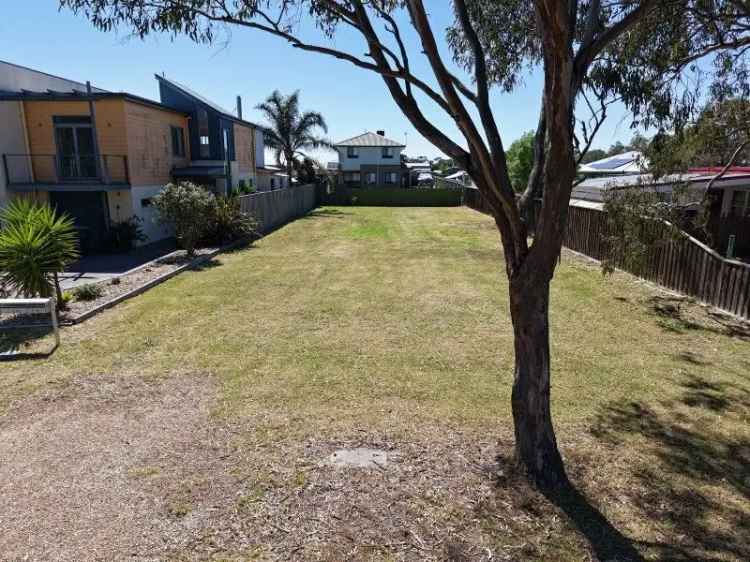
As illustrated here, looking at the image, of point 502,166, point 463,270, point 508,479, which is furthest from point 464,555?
point 463,270

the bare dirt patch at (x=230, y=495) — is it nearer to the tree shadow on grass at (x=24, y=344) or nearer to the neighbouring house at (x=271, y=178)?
the tree shadow on grass at (x=24, y=344)

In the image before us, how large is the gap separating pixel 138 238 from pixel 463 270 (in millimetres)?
11733

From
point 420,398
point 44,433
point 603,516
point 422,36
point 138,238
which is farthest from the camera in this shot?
point 138,238

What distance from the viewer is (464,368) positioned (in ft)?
24.1

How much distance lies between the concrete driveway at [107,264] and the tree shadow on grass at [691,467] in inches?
481

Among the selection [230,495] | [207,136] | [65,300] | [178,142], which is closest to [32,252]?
[65,300]

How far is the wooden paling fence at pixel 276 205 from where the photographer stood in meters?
22.0

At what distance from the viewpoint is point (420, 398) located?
631 cm

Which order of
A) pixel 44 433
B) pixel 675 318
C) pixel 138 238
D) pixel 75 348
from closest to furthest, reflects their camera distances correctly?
pixel 44 433 → pixel 75 348 → pixel 675 318 → pixel 138 238

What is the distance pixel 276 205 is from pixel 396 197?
17329 millimetres

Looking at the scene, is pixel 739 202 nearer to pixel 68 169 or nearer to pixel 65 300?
pixel 65 300

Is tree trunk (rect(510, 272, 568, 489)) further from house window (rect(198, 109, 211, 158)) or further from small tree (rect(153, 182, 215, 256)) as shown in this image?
house window (rect(198, 109, 211, 158))

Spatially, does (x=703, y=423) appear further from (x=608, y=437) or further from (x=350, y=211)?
(x=350, y=211)

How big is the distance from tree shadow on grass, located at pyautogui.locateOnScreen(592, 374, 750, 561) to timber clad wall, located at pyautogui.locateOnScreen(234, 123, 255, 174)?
2485cm
